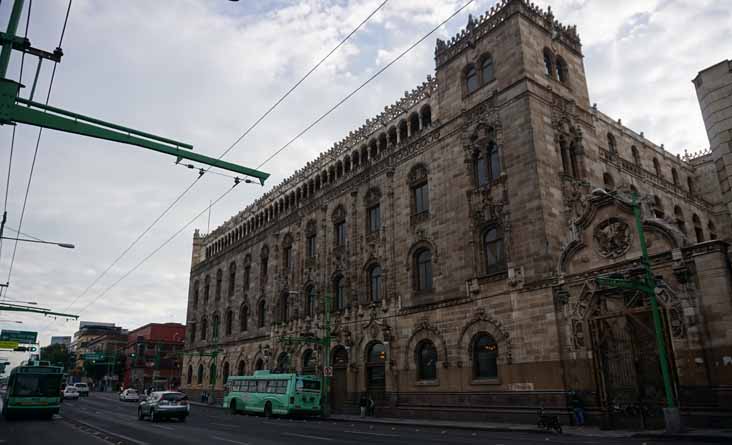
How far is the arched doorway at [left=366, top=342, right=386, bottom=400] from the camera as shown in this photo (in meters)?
32.9

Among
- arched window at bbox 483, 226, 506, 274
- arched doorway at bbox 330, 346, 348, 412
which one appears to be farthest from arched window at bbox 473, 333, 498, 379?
arched doorway at bbox 330, 346, 348, 412

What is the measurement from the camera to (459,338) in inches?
1096

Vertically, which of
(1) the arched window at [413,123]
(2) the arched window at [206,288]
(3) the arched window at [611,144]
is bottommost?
(2) the arched window at [206,288]

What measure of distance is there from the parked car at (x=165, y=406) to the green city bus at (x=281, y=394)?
20.5 ft

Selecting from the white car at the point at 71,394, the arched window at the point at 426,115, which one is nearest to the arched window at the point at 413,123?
the arched window at the point at 426,115

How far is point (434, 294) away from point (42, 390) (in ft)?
72.7

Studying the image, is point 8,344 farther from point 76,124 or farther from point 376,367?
point 76,124

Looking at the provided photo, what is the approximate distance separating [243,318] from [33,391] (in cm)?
2562

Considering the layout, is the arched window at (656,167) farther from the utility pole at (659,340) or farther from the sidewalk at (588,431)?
the sidewalk at (588,431)

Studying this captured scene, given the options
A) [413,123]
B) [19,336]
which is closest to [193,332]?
[19,336]

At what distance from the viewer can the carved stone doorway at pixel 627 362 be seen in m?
20.4

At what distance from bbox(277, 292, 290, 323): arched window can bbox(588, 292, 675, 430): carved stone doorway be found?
1114 inches

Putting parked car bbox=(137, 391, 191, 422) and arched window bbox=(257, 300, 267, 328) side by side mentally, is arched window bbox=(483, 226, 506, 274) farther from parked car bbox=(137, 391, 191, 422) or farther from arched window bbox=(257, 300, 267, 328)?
arched window bbox=(257, 300, 267, 328)

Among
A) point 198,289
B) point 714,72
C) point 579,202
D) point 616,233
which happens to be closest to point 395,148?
point 579,202
